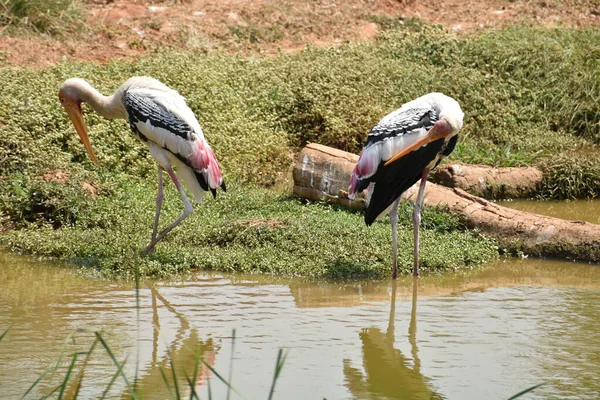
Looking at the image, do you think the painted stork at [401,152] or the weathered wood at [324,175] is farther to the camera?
the weathered wood at [324,175]

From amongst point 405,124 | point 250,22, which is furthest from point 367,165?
point 250,22

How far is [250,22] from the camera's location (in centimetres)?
1434

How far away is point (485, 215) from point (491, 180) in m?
1.55

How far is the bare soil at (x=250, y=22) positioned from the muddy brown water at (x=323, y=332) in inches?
231

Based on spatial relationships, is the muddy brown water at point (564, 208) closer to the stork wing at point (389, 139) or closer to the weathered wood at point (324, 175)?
the weathered wood at point (324, 175)

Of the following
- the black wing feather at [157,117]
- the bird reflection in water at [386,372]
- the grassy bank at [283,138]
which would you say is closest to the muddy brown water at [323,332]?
the bird reflection in water at [386,372]

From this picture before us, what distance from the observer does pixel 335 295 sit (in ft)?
21.5

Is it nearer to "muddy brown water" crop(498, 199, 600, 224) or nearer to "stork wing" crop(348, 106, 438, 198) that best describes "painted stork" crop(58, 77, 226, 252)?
"stork wing" crop(348, 106, 438, 198)

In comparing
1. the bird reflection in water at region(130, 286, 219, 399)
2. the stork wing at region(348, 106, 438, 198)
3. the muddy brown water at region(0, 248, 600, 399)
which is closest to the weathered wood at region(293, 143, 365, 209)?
the stork wing at region(348, 106, 438, 198)

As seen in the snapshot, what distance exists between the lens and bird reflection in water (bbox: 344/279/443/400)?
4879 millimetres

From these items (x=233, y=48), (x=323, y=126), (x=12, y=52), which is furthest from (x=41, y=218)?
(x=233, y=48)

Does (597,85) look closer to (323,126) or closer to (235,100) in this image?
(323,126)

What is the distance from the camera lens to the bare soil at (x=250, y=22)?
12633mm

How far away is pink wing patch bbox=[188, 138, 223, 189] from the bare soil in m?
4.81
